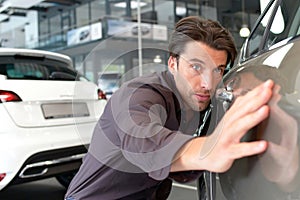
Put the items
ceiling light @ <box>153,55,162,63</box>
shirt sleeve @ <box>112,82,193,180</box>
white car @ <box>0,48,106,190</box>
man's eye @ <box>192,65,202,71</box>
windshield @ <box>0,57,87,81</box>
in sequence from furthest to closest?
windshield @ <box>0,57,87,81</box>
white car @ <box>0,48,106,190</box>
ceiling light @ <box>153,55,162,63</box>
man's eye @ <box>192,65,202,71</box>
shirt sleeve @ <box>112,82,193,180</box>

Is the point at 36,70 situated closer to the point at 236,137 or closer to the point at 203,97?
the point at 203,97

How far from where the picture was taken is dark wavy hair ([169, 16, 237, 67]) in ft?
2.85

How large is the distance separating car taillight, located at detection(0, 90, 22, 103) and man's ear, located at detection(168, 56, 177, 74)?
1489 millimetres

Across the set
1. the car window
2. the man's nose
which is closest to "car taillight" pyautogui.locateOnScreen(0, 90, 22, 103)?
the car window

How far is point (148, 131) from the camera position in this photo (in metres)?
0.70

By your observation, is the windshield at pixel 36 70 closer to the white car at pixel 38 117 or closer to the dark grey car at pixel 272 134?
the white car at pixel 38 117

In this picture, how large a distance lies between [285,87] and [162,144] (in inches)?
9.6

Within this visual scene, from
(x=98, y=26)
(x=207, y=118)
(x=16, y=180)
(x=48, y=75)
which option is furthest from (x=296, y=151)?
(x=98, y=26)

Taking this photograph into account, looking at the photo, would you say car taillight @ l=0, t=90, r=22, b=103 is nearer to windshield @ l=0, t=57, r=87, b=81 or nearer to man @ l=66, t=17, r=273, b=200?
windshield @ l=0, t=57, r=87, b=81

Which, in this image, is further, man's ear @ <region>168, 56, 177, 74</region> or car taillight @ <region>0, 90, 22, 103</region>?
car taillight @ <region>0, 90, 22, 103</region>

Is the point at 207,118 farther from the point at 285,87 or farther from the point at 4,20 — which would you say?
the point at 4,20

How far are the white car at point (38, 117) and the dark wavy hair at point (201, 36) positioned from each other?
107 cm

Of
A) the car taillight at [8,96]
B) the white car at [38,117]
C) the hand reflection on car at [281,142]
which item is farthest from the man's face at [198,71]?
the car taillight at [8,96]

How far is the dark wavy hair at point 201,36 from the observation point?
87 cm
